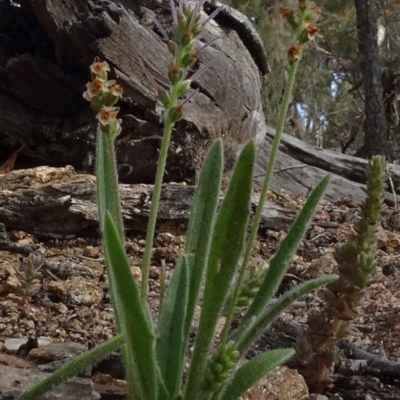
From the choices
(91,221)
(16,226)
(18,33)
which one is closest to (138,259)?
(91,221)

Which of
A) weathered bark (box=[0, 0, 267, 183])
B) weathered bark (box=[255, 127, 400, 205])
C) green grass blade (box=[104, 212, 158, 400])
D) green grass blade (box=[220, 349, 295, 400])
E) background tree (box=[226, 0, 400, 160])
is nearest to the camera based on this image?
green grass blade (box=[104, 212, 158, 400])

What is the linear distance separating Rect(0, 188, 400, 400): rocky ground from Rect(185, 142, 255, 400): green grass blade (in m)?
0.33

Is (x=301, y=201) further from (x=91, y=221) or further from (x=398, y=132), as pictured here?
(x=398, y=132)

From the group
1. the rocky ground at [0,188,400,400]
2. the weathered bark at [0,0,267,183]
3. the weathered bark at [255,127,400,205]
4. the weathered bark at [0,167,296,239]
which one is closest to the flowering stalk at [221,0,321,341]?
the rocky ground at [0,188,400,400]

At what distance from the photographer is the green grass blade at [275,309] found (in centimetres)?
128

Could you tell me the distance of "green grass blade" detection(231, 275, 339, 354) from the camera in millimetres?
1282

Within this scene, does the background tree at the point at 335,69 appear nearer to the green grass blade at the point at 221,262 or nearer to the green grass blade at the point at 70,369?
the green grass blade at the point at 221,262

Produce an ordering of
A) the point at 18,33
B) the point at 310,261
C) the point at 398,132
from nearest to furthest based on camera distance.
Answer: the point at 310,261
the point at 18,33
the point at 398,132

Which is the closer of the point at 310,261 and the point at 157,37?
the point at 310,261

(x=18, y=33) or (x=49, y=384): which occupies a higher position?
(x=18, y=33)

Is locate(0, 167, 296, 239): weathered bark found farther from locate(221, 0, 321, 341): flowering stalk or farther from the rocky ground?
locate(221, 0, 321, 341): flowering stalk

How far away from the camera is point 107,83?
119 cm

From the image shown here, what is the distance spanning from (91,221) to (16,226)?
32 centimetres

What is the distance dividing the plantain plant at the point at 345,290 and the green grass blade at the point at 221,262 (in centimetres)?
37
